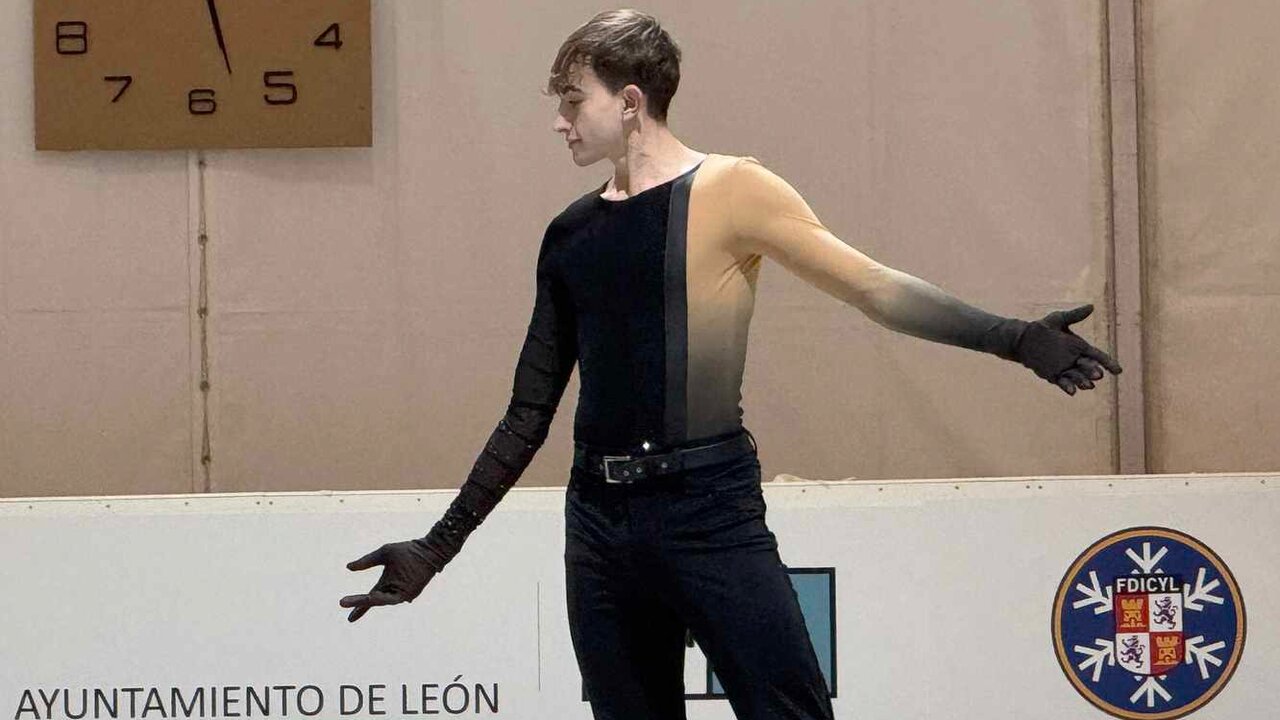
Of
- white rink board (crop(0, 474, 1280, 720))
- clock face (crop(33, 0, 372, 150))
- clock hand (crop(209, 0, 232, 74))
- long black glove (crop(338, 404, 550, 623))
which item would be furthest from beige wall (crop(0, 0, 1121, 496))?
long black glove (crop(338, 404, 550, 623))

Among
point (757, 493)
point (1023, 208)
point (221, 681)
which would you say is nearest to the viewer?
point (757, 493)

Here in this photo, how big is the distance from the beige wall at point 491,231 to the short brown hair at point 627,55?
2.64 meters

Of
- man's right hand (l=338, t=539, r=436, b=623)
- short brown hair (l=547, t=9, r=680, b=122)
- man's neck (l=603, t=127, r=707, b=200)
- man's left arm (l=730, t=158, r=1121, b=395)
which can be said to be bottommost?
man's right hand (l=338, t=539, r=436, b=623)

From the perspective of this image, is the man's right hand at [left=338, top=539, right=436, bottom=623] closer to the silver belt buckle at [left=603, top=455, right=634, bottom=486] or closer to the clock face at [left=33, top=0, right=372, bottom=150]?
the silver belt buckle at [left=603, top=455, right=634, bottom=486]

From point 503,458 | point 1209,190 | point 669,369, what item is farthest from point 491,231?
point 669,369

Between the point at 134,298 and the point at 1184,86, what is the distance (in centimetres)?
324

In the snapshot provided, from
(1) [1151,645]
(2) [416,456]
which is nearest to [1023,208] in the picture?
(1) [1151,645]

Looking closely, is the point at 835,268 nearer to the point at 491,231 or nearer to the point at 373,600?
the point at 373,600

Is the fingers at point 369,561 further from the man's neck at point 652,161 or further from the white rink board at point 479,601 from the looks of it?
the white rink board at point 479,601

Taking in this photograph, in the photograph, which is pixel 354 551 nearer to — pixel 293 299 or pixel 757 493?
pixel 293 299

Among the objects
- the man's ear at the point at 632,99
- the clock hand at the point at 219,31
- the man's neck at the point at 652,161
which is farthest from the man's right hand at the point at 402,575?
the clock hand at the point at 219,31

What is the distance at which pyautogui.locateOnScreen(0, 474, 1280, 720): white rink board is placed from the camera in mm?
4234

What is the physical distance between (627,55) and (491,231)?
273cm

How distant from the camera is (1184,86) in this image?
5.10 m
